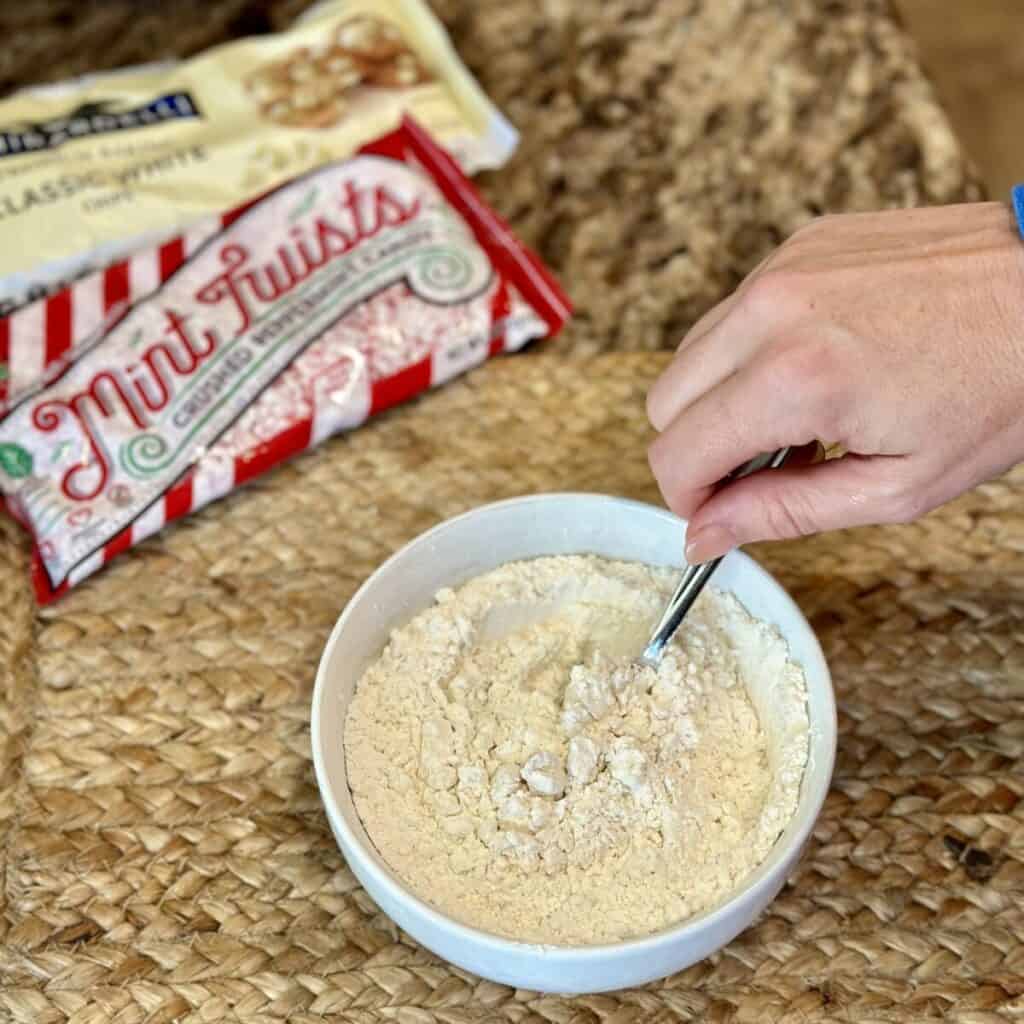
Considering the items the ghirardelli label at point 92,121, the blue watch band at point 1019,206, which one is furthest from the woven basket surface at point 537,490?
the blue watch band at point 1019,206

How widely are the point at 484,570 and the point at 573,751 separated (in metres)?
0.13

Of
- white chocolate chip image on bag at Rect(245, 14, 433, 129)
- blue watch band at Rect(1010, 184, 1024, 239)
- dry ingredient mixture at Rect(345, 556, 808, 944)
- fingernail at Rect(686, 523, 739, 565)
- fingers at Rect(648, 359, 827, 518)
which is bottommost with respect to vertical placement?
dry ingredient mixture at Rect(345, 556, 808, 944)

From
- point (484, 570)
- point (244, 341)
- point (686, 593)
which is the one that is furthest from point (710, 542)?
point (244, 341)

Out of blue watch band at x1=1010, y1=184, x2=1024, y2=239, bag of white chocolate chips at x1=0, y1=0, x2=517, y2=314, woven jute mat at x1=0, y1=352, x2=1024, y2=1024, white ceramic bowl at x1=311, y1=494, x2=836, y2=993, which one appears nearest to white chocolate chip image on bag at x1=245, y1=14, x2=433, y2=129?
bag of white chocolate chips at x1=0, y1=0, x2=517, y2=314

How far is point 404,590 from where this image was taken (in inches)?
24.7

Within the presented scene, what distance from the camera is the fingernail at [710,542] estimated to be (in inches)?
22.0

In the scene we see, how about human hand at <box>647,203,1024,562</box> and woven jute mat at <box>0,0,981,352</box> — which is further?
woven jute mat at <box>0,0,981,352</box>

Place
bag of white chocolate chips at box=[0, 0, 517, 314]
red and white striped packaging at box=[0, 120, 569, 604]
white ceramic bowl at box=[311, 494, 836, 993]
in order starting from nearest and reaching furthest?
1. white ceramic bowl at box=[311, 494, 836, 993]
2. red and white striped packaging at box=[0, 120, 569, 604]
3. bag of white chocolate chips at box=[0, 0, 517, 314]

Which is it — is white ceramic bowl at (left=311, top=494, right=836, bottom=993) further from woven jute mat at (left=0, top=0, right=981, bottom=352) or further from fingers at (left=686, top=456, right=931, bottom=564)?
woven jute mat at (left=0, top=0, right=981, bottom=352)

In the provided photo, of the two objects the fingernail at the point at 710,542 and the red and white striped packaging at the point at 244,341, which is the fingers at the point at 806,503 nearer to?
the fingernail at the point at 710,542

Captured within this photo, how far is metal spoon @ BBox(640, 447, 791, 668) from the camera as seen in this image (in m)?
0.56

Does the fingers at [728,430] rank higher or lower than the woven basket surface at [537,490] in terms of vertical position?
higher

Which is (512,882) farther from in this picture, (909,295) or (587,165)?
(587,165)

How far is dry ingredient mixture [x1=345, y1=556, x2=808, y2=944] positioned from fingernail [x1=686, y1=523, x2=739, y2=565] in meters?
0.06
